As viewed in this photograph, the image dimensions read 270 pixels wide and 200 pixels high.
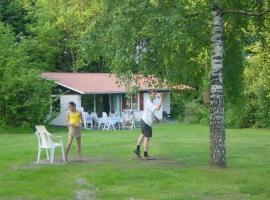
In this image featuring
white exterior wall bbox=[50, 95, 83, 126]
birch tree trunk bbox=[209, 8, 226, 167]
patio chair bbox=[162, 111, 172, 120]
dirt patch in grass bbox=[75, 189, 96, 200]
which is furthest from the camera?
patio chair bbox=[162, 111, 172, 120]

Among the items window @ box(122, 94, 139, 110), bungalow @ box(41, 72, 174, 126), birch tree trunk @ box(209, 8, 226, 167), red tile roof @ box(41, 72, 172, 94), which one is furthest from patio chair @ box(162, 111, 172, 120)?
birch tree trunk @ box(209, 8, 226, 167)

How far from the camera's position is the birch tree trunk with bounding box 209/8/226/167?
41.5 feet

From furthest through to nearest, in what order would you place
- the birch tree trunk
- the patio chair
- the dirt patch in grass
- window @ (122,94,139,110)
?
the patio chair → window @ (122,94,139,110) → the birch tree trunk → the dirt patch in grass

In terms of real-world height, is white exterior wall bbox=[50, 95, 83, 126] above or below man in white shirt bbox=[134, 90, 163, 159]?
above

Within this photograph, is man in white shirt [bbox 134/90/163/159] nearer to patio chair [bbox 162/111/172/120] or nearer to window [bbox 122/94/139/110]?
window [bbox 122/94/139/110]

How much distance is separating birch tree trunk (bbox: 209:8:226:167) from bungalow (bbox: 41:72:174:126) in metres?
21.5

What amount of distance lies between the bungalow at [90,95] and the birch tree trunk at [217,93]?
21.5 m

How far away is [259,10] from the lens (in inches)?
530

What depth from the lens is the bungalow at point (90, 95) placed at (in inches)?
1432

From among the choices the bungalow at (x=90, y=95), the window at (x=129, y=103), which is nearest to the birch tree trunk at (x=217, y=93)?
the bungalow at (x=90, y=95)

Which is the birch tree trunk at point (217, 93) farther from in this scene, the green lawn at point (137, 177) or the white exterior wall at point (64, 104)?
the white exterior wall at point (64, 104)

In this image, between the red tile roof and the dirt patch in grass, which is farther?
the red tile roof

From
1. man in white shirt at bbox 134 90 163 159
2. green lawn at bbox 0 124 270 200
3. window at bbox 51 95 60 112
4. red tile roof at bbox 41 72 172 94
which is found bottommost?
green lawn at bbox 0 124 270 200

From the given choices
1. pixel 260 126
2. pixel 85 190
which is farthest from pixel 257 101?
pixel 85 190
